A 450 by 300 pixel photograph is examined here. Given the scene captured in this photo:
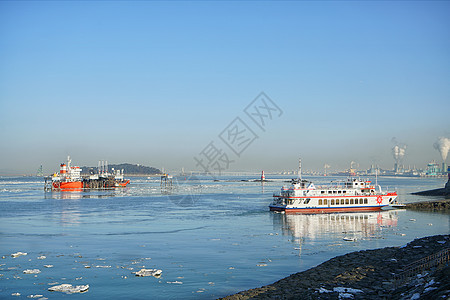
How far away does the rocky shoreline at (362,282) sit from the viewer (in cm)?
1796

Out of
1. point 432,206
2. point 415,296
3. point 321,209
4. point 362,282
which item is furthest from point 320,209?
point 415,296

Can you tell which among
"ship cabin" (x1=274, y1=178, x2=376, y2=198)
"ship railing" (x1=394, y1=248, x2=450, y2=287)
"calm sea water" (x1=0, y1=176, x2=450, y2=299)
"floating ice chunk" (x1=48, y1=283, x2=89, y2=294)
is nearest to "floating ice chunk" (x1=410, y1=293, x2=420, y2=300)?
"ship railing" (x1=394, y1=248, x2=450, y2=287)

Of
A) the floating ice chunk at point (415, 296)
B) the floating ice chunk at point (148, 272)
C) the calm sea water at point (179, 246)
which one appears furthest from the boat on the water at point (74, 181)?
the floating ice chunk at point (415, 296)

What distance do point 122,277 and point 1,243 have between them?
17.0 m

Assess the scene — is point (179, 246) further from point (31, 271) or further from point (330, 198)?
point (330, 198)

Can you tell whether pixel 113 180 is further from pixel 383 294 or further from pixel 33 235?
pixel 383 294

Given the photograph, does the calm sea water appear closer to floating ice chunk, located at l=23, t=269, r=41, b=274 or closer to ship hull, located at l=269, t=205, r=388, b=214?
floating ice chunk, located at l=23, t=269, r=41, b=274

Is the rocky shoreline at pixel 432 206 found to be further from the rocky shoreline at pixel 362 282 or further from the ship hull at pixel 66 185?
the ship hull at pixel 66 185

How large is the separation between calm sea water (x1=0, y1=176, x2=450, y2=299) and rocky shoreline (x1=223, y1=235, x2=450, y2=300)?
2.06 m

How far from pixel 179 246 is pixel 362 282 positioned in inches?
664

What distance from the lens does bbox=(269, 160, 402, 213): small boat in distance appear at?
6328 cm

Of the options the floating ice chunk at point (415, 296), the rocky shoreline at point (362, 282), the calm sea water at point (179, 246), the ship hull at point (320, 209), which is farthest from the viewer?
the ship hull at point (320, 209)

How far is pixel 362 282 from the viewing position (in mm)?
21766

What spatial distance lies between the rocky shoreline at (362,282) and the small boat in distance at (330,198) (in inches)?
1375
